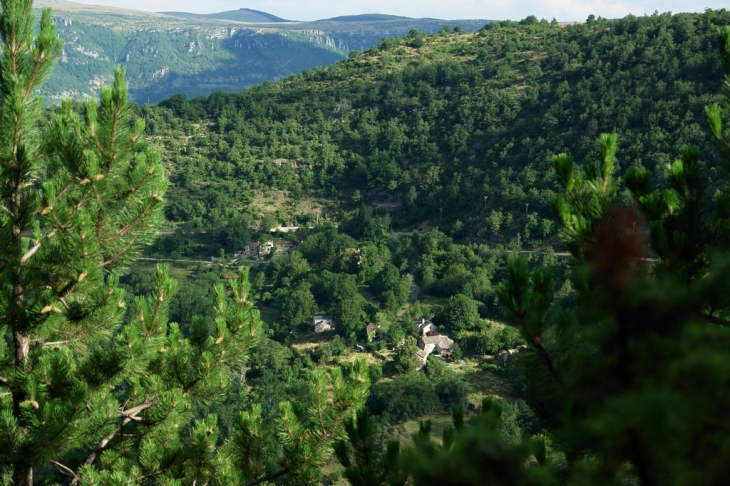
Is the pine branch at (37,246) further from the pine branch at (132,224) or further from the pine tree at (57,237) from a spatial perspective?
the pine branch at (132,224)

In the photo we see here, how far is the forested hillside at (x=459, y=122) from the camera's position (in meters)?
32.3

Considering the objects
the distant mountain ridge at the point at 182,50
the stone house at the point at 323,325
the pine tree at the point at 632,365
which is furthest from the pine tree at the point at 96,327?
the distant mountain ridge at the point at 182,50

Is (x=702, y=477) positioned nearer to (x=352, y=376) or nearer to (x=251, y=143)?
(x=352, y=376)

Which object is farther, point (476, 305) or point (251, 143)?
point (251, 143)

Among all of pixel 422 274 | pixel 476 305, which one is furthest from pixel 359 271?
pixel 476 305

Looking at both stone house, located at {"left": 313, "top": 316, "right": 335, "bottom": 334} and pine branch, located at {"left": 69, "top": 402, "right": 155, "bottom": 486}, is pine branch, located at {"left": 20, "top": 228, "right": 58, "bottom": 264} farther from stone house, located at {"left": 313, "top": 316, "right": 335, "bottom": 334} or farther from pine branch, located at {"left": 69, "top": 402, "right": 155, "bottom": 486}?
stone house, located at {"left": 313, "top": 316, "right": 335, "bottom": 334}

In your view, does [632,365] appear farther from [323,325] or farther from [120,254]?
[323,325]

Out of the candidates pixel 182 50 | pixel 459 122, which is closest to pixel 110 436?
pixel 459 122

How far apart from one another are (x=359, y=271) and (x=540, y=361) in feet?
88.6

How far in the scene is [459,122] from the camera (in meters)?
42.8

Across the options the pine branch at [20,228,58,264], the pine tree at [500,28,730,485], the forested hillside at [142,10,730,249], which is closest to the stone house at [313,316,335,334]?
the forested hillside at [142,10,730,249]

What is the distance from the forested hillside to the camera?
32.3 meters

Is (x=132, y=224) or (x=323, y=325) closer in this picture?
(x=132, y=224)

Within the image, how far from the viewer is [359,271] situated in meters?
29.6
